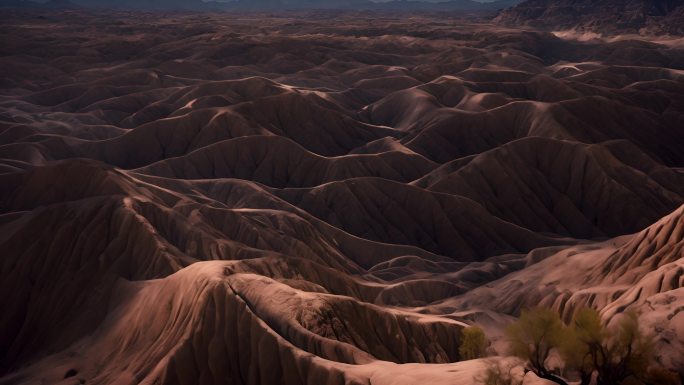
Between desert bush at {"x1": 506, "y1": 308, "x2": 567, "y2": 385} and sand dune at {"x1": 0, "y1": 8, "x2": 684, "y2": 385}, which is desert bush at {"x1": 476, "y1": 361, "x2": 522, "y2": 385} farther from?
sand dune at {"x1": 0, "y1": 8, "x2": 684, "y2": 385}

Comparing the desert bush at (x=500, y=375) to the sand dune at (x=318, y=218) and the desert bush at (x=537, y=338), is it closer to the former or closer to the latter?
the desert bush at (x=537, y=338)

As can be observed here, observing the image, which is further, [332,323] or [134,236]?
[134,236]

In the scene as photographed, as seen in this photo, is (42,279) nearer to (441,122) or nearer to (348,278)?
(348,278)

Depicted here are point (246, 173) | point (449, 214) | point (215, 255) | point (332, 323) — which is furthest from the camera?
point (246, 173)

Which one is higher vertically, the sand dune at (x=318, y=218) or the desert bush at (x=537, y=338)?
the desert bush at (x=537, y=338)

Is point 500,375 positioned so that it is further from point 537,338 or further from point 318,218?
point 318,218

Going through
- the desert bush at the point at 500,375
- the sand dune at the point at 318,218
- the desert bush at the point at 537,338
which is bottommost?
the sand dune at the point at 318,218

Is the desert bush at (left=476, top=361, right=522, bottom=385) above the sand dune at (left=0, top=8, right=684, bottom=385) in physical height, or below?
above

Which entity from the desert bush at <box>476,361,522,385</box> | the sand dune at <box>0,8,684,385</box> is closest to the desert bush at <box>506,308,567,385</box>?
the desert bush at <box>476,361,522,385</box>

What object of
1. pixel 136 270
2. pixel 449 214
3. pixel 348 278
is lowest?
pixel 449 214

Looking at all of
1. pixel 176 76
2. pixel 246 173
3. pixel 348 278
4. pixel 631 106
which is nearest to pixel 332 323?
pixel 348 278

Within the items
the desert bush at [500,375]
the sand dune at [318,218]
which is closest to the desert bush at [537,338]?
the desert bush at [500,375]
